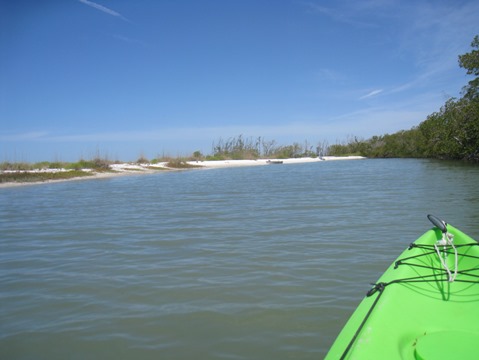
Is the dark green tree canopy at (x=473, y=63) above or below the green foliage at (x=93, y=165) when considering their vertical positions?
above

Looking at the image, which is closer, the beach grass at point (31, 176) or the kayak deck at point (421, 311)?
the kayak deck at point (421, 311)

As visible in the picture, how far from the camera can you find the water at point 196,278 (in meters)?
3.28

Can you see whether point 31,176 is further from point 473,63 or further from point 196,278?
point 473,63

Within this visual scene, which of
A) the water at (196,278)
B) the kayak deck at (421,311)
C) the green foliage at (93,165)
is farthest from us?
the green foliage at (93,165)

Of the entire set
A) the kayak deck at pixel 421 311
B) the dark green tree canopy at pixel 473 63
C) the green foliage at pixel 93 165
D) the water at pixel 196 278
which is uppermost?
the dark green tree canopy at pixel 473 63

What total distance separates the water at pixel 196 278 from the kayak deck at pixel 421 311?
67 centimetres

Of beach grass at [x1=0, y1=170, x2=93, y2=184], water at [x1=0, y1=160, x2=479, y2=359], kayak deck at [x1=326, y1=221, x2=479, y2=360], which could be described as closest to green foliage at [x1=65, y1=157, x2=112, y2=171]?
beach grass at [x1=0, y1=170, x2=93, y2=184]

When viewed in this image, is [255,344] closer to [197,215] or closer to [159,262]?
[159,262]

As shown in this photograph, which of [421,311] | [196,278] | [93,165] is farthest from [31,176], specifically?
[421,311]

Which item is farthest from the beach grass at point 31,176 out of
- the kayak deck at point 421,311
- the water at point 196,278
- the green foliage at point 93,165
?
the kayak deck at point 421,311

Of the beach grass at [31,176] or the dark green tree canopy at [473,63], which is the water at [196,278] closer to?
the beach grass at [31,176]

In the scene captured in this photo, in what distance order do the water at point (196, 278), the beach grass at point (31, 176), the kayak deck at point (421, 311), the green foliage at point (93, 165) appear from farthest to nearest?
the green foliage at point (93, 165) → the beach grass at point (31, 176) → the water at point (196, 278) → the kayak deck at point (421, 311)

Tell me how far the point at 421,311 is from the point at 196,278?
2.85m

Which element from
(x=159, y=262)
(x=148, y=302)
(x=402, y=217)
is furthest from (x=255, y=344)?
(x=402, y=217)
